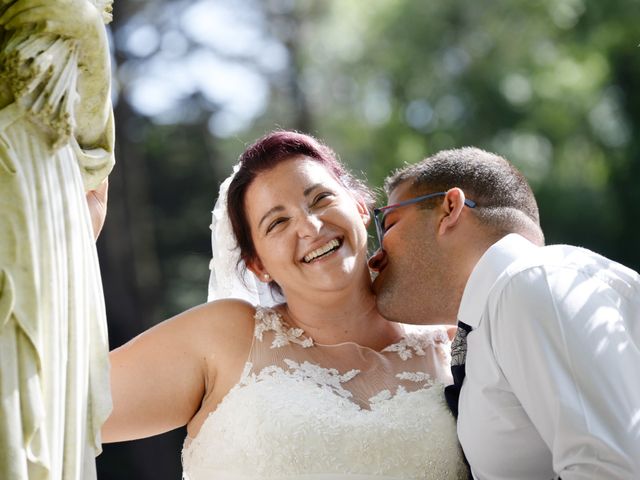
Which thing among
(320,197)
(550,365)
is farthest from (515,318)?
(320,197)

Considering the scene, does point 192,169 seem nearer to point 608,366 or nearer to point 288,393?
point 288,393

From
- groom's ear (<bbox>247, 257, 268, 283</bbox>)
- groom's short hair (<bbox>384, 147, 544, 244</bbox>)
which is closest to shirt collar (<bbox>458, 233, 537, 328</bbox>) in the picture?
groom's short hair (<bbox>384, 147, 544, 244</bbox>)

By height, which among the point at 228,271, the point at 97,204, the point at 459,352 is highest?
the point at 97,204

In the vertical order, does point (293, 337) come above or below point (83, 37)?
below

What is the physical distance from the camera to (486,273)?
3.18 metres

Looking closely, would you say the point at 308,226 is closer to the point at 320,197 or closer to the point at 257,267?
the point at 320,197

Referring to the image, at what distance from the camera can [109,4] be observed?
254 cm

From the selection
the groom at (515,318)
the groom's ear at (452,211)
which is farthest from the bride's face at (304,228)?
the groom's ear at (452,211)

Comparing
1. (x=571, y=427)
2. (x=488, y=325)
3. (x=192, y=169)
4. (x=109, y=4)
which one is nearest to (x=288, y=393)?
(x=488, y=325)

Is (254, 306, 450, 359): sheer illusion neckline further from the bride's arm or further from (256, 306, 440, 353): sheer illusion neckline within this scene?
the bride's arm

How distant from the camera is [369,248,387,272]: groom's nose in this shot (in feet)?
13.0

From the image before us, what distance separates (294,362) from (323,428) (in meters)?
0.37

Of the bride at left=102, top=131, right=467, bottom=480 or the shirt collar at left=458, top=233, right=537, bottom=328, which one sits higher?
the shirt collar at left=458, top=233, right=537, bottom=328

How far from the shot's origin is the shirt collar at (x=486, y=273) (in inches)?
124
